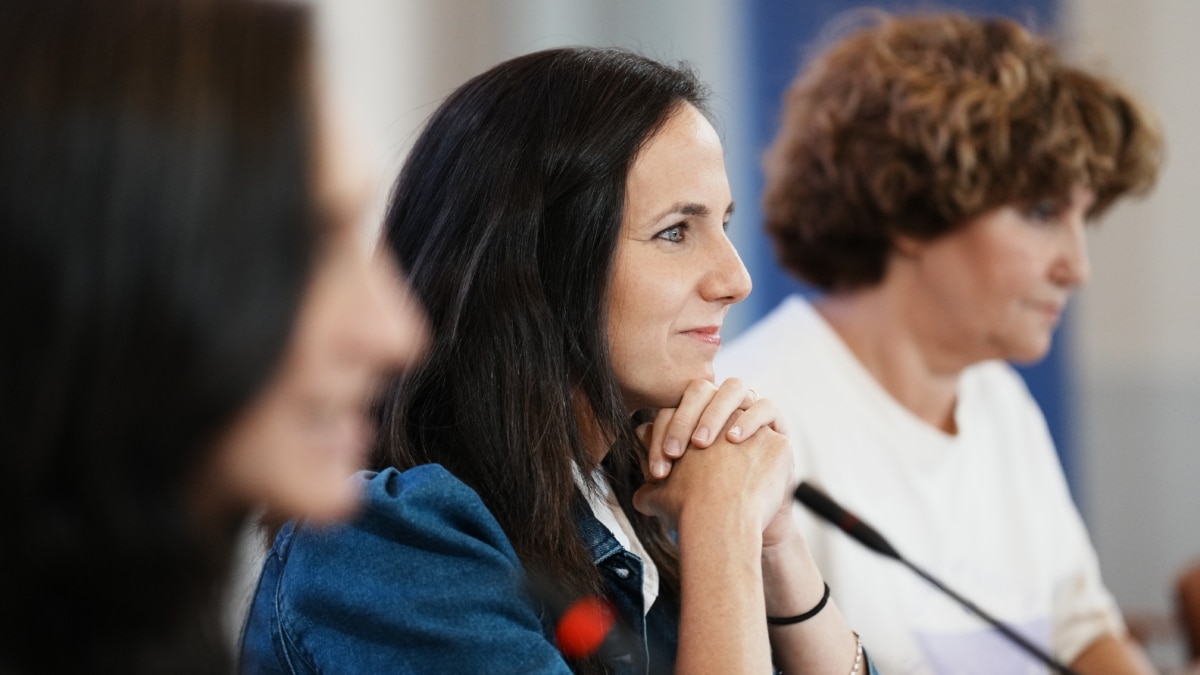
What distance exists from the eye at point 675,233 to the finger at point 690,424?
14 cm

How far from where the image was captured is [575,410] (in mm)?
1145

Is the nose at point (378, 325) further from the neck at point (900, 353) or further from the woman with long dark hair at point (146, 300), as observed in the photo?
the neck at point (900, 353)

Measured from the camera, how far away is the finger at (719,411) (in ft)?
3.73

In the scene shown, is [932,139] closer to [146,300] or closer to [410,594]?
[410,594]

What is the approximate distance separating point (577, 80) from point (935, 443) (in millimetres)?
917

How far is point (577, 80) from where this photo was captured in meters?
1.15

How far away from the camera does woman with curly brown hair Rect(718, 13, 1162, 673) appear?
1.73 metres

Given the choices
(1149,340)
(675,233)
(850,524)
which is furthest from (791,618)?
(1149,340)

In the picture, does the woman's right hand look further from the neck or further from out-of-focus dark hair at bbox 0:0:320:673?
the neck

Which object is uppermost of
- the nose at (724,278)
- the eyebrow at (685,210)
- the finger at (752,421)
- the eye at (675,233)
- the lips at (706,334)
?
the eyebrow at (685,210)

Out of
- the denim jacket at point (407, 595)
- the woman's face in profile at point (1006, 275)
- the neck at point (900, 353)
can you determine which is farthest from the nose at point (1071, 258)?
the denim jacket at point (407, 595)

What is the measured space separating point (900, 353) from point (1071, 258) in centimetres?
29

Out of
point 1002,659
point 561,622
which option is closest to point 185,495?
point 561,622

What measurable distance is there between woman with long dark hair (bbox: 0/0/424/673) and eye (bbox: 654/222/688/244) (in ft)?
1.98
